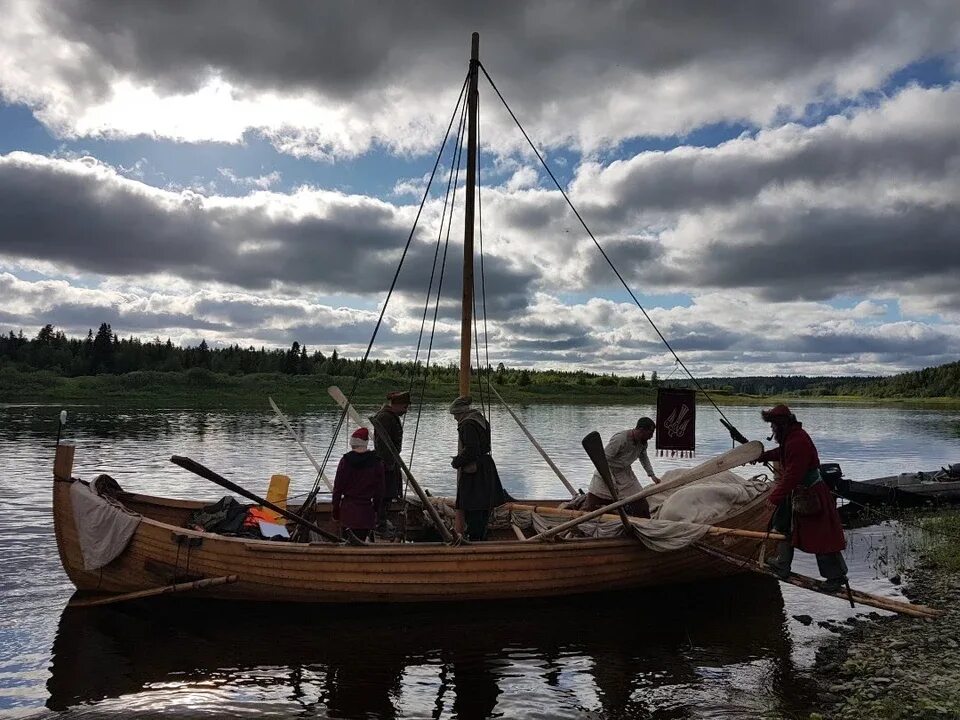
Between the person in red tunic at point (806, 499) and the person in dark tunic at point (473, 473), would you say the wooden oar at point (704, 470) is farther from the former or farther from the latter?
the person in dark tunic at point (473, 473)

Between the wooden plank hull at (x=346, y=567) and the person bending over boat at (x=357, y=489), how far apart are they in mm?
788

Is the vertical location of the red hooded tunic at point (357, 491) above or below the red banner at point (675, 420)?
below

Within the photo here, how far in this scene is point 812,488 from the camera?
9.02m

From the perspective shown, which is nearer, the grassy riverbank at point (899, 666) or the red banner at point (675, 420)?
the grassy riverbank at point (899, 666)

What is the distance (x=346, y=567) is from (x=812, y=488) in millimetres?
6482

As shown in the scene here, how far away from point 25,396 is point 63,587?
88371 millimetres

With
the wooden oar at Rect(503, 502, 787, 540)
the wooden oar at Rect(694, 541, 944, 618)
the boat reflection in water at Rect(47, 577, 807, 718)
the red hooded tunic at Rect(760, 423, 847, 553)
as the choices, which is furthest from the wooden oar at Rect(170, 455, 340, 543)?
Answer: the wooden oar at Rect(694, 541, 944, 618)

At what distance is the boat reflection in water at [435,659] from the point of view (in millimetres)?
7754

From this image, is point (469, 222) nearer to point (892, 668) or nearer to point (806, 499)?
point (806, 499)

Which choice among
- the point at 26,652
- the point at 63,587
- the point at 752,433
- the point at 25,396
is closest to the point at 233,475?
→ the point at 63,587

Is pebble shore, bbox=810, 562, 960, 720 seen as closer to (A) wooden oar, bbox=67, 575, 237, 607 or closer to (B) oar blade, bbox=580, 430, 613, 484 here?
(B) oar blade, bbox=580, 430, 613, 484

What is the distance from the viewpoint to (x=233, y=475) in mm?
26875

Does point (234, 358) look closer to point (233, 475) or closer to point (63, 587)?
point (233, 475)

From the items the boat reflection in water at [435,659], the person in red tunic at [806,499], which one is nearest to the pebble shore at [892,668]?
the boat reflection in water at [435,659]
